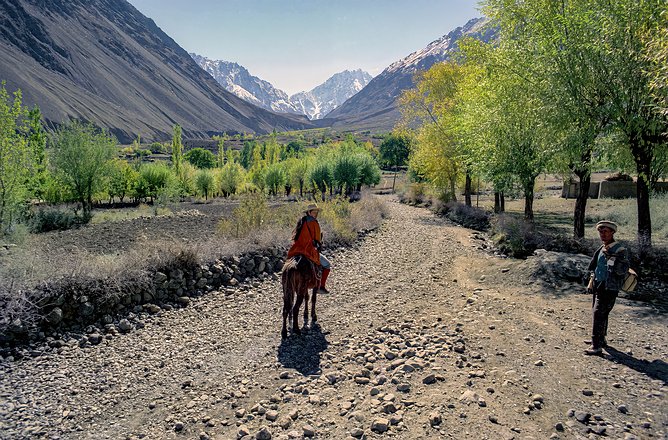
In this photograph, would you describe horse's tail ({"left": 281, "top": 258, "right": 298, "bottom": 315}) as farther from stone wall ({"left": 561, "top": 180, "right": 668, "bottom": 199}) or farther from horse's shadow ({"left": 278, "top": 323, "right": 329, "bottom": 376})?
stone wall ({"left": 561, "top": 180, "right": 668, "bottom": 199})

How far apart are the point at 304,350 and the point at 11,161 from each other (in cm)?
2092

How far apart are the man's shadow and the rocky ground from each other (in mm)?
28

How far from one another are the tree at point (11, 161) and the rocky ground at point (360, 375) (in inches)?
645

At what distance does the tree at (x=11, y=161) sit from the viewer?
18125 mm

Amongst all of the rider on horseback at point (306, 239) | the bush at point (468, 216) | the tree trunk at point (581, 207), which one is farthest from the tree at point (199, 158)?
the rider on horseback at point (306, 239)

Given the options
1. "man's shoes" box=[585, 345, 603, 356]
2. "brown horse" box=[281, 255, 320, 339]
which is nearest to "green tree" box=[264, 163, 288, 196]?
"brown horse" box=[281, 255, 320, 339]

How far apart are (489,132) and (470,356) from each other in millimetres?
13719

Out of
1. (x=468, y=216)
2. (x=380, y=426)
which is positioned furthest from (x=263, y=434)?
(x=468, y=216)

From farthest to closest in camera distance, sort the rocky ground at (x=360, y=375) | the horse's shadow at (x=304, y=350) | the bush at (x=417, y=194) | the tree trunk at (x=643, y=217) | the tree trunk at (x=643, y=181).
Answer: the bush at (x=417, y=194), the tree trunk at (x=643, y=217), the tree trunk at (x=643, y=181), the horse's shadow at (x=304, y=350), the rocky ground at (x=360, y=375)

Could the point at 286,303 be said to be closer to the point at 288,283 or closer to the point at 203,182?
the point at 288,283

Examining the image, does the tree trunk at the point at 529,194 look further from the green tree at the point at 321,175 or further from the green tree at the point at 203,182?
the green tree at the point at 203,182

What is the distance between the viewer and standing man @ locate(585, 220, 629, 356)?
6.37m

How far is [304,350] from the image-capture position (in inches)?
283

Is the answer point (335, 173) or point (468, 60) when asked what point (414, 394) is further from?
point (335, 173)
